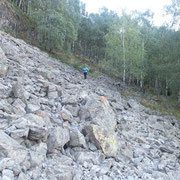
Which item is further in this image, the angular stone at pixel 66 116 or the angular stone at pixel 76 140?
the angular stone at pixel 66 116

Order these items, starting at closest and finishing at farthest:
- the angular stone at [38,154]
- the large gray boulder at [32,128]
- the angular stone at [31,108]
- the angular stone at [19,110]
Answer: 1. the angular stone at [38,154]
2. the large gray boulder at [32,128]
3. the angular stone at [19,110]
4. the angular stone at [31,108]

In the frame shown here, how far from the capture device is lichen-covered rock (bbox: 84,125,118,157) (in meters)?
7.69

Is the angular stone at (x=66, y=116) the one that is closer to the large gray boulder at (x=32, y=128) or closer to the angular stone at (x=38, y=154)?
the large gray boulder at (x=32, y=128)

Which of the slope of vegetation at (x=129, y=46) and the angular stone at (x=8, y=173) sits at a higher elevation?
the slope of vegetation at (x=129, y=46)

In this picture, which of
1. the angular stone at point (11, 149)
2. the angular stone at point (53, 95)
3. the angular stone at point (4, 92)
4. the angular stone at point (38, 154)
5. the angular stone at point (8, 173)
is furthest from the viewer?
the angular stone at point (53, 95)

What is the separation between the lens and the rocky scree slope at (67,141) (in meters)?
5.34

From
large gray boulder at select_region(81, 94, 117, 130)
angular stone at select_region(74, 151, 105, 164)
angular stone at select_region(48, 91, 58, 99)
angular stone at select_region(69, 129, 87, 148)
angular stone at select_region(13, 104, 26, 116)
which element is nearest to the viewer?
angular stone at select_region(74, 151, 105, 164)

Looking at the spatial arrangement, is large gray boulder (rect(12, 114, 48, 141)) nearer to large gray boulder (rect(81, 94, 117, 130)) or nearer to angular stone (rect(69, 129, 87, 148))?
angular stone (rect(69, 129, 87, 148))

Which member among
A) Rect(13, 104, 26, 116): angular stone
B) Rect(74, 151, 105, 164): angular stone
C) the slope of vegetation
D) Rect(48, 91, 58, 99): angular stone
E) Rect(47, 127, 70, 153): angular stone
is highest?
the slope of vegetation

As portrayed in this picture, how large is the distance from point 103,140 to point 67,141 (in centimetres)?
166

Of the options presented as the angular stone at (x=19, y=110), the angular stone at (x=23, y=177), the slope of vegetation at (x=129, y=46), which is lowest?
the angular stone at (x=23, y=177)

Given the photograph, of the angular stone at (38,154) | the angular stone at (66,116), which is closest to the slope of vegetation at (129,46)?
the angular stone at (66,116)

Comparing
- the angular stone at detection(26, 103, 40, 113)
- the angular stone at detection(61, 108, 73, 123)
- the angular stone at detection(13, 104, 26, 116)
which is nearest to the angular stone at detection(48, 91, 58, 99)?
the angular stone at detection(61, 108, 73, 123)

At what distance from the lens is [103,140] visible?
7836 millimetres
